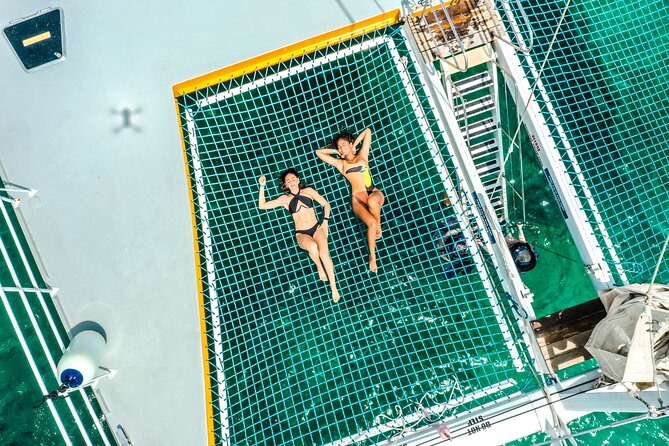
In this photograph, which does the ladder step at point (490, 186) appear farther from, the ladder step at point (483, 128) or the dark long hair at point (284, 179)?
the dark long hair at point (284, 179)

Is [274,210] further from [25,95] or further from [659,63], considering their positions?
[659,63]

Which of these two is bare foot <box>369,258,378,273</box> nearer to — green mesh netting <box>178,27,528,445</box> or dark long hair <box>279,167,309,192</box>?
green mesh netting <box>178,27,528,445</box>

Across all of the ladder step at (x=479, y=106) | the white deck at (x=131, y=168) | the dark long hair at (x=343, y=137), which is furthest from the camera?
the ladder step at (x=479, y=106)

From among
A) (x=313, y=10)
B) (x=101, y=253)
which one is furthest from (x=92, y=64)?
(x=313, y=10)

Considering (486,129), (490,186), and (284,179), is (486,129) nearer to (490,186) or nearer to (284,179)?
(490,186)

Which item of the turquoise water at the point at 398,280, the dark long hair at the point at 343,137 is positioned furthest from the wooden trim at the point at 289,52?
the dark long hair at the point at 343,137

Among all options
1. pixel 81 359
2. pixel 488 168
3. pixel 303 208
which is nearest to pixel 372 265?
pixel 303 208
